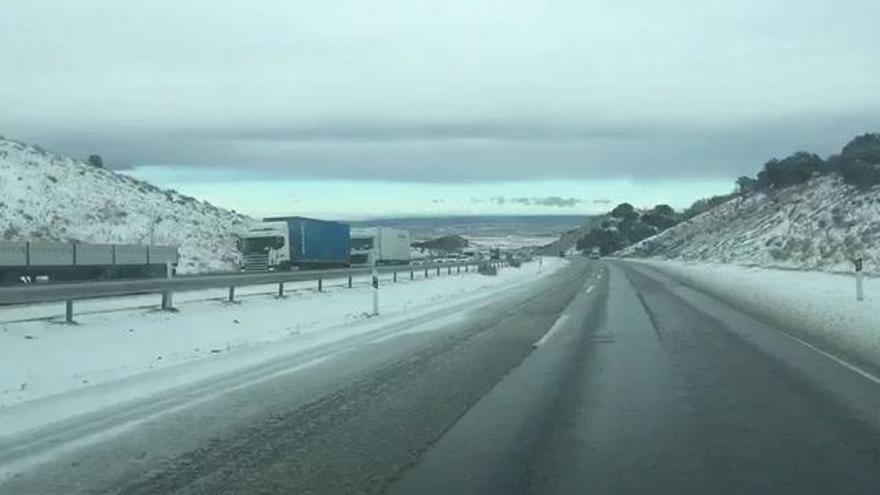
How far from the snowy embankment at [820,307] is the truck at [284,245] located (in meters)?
22.6

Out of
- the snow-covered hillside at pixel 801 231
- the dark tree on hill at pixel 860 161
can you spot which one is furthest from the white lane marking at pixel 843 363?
the dark tree on hill at pixel 860 161

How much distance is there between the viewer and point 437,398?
12.3 metres

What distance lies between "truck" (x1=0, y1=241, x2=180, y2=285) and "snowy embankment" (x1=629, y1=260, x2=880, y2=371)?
66.2 ft

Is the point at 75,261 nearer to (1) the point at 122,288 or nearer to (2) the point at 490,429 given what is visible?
(1) the point at 122,288

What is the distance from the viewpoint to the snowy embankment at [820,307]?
18156mm

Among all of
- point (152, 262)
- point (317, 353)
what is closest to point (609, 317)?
point (317, 353)

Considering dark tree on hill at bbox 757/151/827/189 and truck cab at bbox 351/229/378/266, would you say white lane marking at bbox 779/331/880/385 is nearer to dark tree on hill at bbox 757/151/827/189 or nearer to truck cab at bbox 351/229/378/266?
truck cab at bbox 351/229/378/266

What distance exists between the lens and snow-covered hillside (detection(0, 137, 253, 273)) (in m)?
68.6

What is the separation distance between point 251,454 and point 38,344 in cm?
890

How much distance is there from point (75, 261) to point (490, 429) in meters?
35.9

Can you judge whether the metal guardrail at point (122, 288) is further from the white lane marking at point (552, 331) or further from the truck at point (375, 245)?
the truck at point (375, 245)

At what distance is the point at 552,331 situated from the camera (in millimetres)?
22234

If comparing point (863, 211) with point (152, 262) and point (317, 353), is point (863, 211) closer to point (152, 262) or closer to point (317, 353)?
point (152, 262)

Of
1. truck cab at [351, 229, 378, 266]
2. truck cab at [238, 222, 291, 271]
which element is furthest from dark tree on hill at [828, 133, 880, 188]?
truck cab at [238, 222, 291, 271]
